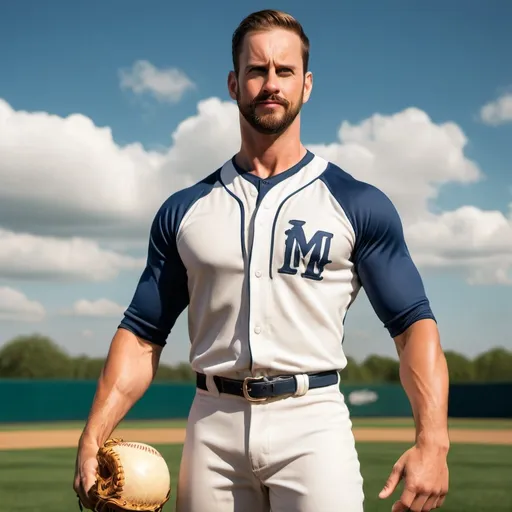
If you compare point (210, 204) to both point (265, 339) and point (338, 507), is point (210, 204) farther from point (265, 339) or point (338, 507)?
point (338, 507)

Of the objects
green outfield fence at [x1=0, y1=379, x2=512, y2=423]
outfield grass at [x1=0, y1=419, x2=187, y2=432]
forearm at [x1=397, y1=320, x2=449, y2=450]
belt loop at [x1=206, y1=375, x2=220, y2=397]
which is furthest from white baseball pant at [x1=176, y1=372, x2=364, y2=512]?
green outfield fence at [x1=0, y1=379, x2=512, y2=423]

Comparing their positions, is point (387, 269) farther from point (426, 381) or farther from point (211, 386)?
point (211, 386)

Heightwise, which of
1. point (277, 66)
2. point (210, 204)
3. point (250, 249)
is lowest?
point (250, 249)

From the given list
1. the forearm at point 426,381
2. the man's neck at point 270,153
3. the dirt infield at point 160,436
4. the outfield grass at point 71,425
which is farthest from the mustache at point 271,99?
the outfield grass at point 71,425

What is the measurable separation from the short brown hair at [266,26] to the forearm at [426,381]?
1095mm

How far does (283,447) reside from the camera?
2.64 metres

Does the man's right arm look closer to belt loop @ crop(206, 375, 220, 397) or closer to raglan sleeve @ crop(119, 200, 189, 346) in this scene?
raglan sleeve @ crop(119, 200, 189, 346)

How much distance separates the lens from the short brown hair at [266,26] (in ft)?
9.62

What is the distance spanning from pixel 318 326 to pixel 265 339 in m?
0.20

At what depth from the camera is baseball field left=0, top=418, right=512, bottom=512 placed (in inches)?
380

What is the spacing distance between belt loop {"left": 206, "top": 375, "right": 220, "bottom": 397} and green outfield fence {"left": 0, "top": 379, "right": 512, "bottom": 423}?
Answer: 2202 cm

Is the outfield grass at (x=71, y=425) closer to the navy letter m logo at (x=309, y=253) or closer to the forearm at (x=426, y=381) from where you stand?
the navy letter m logo at (x=309, y=253)

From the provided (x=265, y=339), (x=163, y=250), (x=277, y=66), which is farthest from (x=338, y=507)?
(x=277, y=66)

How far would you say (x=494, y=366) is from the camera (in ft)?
132
